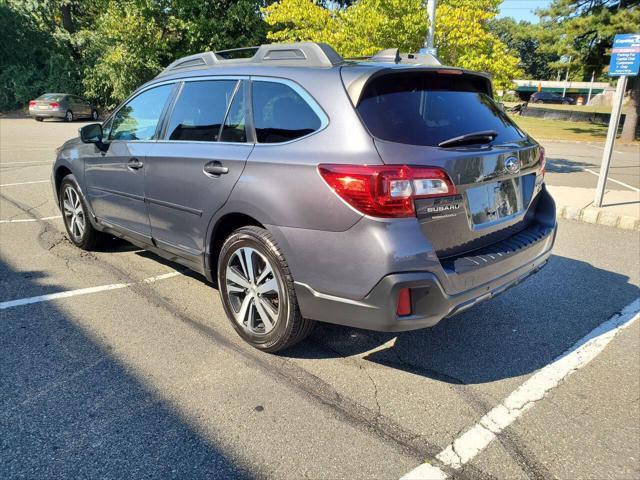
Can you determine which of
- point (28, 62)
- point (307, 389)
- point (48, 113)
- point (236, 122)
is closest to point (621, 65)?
point (236, 122)

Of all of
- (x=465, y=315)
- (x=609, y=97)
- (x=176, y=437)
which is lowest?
(x=609, y=97)

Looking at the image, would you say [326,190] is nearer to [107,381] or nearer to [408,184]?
[408,184]

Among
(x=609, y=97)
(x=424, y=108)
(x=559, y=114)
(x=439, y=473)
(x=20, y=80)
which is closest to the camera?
(x=439, y=473)

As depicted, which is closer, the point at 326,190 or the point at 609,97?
the point at 326,190

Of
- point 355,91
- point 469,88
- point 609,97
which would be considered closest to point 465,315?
point 469,88

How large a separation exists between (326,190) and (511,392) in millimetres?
1634

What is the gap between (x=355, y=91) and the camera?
2.79m

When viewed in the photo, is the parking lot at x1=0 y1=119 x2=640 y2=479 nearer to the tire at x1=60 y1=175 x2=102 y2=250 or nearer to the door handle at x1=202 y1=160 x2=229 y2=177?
the tire at x1=60 y1=175 x2=102 y2=250

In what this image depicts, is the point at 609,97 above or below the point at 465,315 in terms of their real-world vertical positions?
below

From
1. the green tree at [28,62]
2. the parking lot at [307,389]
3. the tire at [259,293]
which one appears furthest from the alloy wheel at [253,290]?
the green tree at [28,62]

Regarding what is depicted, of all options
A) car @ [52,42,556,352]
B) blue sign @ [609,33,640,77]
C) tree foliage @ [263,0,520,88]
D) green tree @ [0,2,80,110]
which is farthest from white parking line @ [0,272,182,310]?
green tree @ [0,2,80,110]

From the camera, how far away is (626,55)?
24.3 ft

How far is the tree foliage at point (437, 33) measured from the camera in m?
8.43

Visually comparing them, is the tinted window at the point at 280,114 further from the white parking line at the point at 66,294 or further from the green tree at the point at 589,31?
the green tree at the point at 589,31
